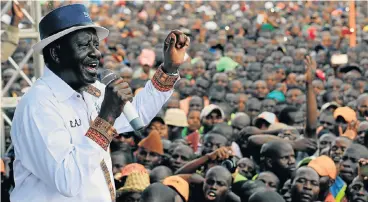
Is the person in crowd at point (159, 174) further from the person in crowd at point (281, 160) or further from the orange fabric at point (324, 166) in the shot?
the orange fabric at point (324, 166)

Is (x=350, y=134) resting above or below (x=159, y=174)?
below

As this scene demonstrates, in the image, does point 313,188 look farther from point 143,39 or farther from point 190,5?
point 190,5

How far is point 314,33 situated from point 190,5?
7.63 m

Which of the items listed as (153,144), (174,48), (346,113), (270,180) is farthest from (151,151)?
(174,48)

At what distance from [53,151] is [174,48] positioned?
0.86 metres

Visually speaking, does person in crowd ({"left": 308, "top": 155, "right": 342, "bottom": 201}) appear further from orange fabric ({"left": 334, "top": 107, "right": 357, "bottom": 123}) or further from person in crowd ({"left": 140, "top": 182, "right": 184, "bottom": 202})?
orange fabric ({"left": 334, "top": 107, "right": 357, "bottom": 123})

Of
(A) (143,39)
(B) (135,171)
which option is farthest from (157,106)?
(A) (143,39)

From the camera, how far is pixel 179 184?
7.58 metres

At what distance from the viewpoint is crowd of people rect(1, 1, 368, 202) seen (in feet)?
26.1

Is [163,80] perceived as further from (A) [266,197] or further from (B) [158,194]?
(A) [266,197]

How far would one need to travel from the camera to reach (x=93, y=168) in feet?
12.4

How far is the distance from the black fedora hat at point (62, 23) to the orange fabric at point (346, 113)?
7.28 m

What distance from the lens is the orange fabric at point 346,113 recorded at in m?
11.1

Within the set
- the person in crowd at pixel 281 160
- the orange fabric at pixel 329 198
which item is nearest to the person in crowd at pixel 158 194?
the orange fabric at pixel 329 198
